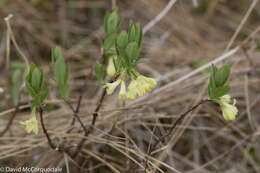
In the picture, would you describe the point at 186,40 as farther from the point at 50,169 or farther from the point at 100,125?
the point at 50,169

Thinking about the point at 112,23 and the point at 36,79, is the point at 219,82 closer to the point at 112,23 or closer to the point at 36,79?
the point at 112,23

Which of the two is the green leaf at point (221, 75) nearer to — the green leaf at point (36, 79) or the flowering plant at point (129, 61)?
the flowering plant at point (129, 61)

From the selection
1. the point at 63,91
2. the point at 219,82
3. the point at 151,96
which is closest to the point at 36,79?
the point at 63,91

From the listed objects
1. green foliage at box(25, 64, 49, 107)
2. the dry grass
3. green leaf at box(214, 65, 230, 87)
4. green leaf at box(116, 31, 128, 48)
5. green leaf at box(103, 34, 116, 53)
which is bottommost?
the dry grass

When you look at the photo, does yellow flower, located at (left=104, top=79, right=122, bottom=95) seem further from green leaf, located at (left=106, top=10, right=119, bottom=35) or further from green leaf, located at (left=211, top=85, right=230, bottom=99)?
green leaf, located at (left=211, top=85, right=230, bottom=99)

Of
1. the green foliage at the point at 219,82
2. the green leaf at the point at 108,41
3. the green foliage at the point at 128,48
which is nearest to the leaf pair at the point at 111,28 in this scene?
the green leaf at the point at 108,41

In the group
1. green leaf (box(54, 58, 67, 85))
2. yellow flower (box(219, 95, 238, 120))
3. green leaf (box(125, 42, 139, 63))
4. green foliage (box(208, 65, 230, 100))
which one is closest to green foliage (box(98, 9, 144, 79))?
green leaf (box(125, 42, 139, 63))

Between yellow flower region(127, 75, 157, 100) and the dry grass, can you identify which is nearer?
yellow flower region(127, 75, 157, 100)
